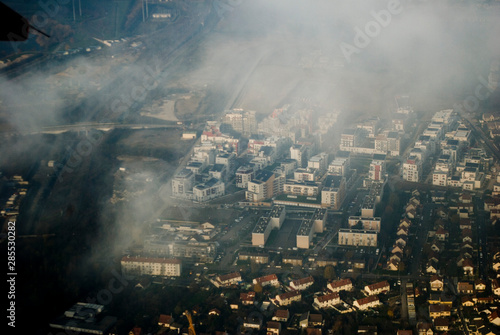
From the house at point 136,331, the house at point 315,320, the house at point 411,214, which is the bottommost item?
the house at point 136,331

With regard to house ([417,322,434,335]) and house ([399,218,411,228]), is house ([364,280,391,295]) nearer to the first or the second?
house ([417,322,434,335])

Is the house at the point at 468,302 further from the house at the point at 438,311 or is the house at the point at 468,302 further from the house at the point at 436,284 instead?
the house at the point at 436,284

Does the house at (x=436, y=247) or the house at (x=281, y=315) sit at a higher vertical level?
the house at (x=436, y=247)

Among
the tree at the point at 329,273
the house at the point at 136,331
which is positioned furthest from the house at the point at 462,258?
the house at the point at 136,331

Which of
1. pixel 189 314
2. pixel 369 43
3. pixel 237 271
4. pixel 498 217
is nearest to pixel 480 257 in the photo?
pixel 498 217

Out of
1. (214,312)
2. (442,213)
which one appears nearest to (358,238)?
(442,213)

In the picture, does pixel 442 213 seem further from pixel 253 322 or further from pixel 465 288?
pixel 253 322
